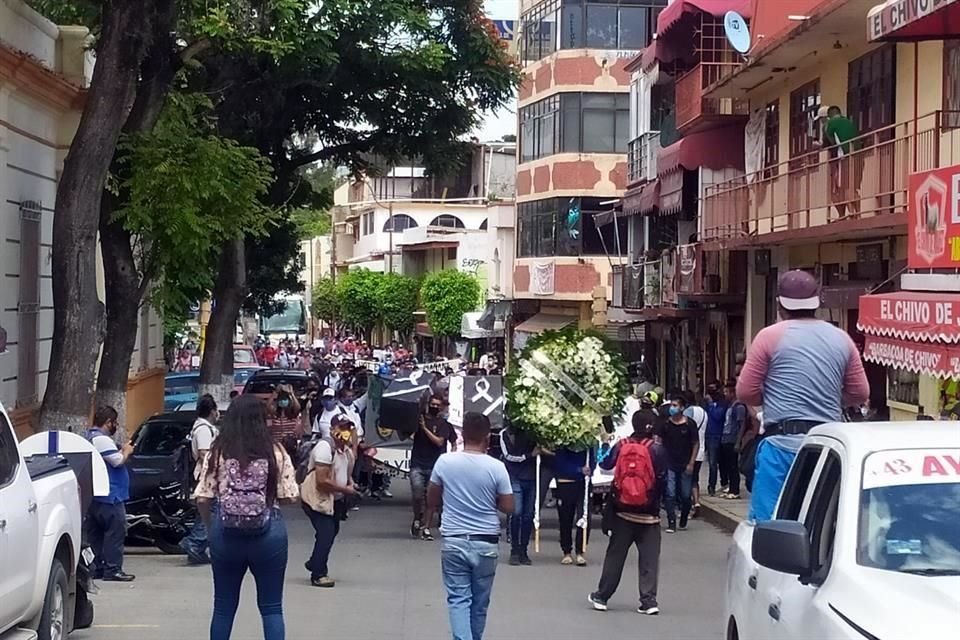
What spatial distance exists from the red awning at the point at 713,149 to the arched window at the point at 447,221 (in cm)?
4560

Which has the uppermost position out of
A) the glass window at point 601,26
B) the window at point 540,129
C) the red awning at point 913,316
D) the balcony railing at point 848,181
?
the glass window at point 601,26

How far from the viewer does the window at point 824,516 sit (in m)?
5.84

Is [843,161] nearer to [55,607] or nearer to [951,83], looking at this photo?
[951,83]

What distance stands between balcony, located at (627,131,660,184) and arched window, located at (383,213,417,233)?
41.3 m

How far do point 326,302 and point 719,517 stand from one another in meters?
70.5

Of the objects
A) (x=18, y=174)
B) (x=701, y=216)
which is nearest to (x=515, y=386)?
(x=18, y=174)

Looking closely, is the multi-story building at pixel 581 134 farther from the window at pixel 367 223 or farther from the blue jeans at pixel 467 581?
the window at pixel 367 223

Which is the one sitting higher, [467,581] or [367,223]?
[367,223]

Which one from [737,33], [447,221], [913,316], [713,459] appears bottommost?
[713,459]

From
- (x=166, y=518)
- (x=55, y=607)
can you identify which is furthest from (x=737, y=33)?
(x=55, y=607)

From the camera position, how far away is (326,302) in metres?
91.1

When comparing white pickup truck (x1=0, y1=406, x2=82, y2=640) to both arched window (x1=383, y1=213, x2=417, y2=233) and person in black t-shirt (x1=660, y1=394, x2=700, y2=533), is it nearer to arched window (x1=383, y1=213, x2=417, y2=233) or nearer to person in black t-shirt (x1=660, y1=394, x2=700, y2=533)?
person in black t-shirt (x1=660, y1=394, x2=700, y2=533)

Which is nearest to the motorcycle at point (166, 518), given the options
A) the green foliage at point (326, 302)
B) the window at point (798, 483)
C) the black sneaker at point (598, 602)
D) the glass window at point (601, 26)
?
the black sneaker at point (598, 602)

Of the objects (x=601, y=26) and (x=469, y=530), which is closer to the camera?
(x=469, y=530)
